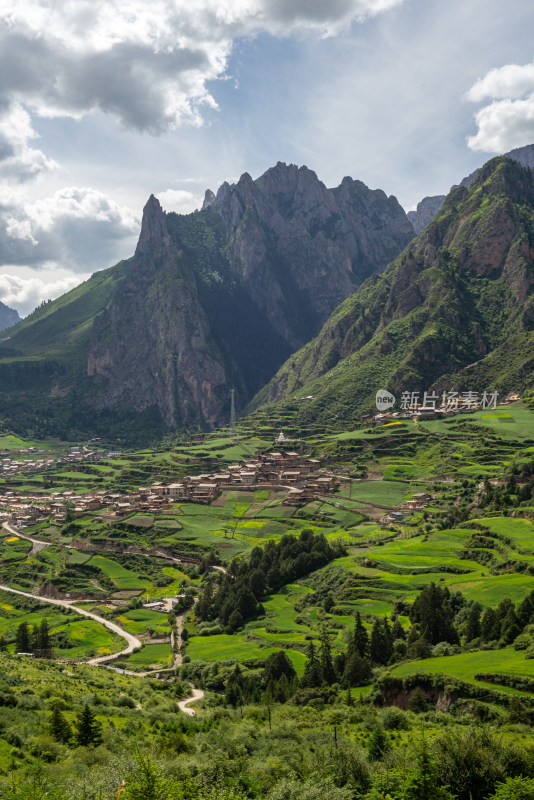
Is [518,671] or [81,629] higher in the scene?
[518,671]

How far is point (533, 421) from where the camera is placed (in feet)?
447

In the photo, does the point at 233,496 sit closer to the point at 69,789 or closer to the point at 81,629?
the point at 81,629

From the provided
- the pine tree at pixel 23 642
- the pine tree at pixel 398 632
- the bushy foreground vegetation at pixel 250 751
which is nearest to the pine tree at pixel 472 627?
the pine tree at pixel 398 632

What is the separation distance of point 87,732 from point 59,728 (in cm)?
172

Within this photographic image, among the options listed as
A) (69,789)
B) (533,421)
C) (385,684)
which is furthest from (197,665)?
(533,421)

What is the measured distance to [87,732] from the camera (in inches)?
1405

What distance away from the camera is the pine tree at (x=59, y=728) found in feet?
117

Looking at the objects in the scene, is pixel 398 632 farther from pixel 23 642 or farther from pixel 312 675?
pixel 23 642

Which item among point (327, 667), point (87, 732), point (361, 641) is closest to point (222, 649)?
point (327, 667)

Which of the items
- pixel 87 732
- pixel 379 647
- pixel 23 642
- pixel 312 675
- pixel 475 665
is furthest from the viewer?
pixel 23 642

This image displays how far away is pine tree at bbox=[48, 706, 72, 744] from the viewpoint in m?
35.8

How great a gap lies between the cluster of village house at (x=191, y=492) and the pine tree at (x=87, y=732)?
91196mm

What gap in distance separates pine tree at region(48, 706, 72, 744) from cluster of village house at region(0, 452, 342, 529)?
299 feet

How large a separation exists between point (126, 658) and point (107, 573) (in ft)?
109
